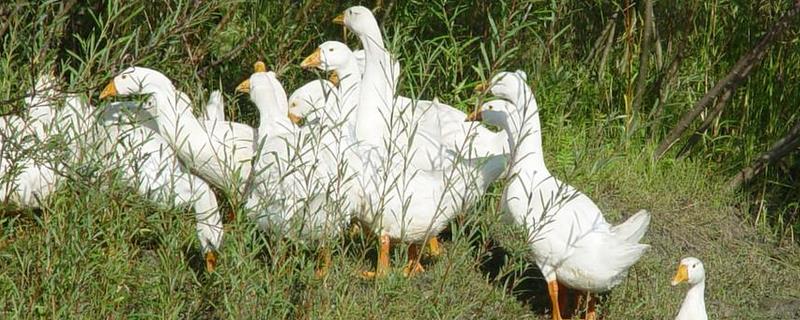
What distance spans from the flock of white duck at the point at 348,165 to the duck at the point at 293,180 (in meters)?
0.01

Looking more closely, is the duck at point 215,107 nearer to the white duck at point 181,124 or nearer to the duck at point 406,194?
the white duck at point 181,124

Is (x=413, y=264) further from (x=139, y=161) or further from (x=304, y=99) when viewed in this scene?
(x=139, y=161)

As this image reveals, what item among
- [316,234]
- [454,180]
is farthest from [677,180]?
[316,234]

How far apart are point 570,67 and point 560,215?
216cm

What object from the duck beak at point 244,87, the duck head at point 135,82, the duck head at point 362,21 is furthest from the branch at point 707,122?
the duck head at point 135,82

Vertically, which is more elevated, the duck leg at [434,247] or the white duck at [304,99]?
the white duck at [304,99]

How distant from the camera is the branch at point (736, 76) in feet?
23.9

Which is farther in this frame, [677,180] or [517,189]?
[677,180]

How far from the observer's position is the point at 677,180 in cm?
770

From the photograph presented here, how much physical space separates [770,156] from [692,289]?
1806 millimetres

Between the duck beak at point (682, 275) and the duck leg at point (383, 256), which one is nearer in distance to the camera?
the duck beak at point (682, 275)

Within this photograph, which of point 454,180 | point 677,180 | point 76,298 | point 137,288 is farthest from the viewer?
point 677,180

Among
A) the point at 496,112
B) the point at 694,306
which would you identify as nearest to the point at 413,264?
the point at 496,112

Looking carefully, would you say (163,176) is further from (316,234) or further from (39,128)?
(316,234)
